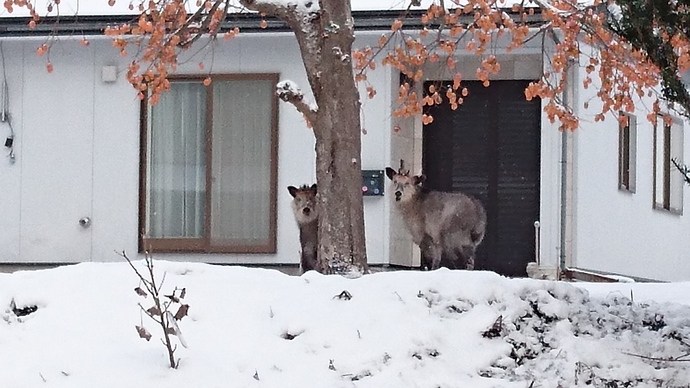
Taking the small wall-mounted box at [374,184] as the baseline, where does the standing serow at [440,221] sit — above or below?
below

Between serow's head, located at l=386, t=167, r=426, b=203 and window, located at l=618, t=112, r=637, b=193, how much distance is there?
3.57 metres

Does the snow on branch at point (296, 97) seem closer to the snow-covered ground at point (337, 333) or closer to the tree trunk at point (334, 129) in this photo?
the tree trunk at point (334, 129)

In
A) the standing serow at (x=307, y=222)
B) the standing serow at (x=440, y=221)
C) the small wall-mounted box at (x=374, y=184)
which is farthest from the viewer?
the small wall-mounted box at (x=374, y=184)

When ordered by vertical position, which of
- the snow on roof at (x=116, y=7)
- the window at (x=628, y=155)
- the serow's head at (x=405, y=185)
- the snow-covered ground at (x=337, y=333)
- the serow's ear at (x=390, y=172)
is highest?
the snow on roof at (x=116, y=7)

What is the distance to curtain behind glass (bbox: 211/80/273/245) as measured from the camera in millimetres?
13586

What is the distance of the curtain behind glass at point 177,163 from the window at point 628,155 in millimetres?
5277

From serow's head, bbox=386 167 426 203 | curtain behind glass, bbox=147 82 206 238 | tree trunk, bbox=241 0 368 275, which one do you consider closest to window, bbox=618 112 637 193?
serow's head, bbox=386 167 426 203

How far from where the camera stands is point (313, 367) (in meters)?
5.42

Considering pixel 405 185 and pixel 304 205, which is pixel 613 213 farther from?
pixel 304 205

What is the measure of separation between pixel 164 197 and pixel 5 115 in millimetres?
2163

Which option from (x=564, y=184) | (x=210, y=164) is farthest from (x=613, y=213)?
(x=210, y=164)

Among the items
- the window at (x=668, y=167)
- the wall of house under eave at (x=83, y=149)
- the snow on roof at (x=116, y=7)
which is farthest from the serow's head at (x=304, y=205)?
the window at (x=668, y=167)

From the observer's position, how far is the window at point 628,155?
14.4 m

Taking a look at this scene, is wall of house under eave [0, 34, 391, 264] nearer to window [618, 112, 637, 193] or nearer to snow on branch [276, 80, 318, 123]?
window [618, 112, 637, 193]
